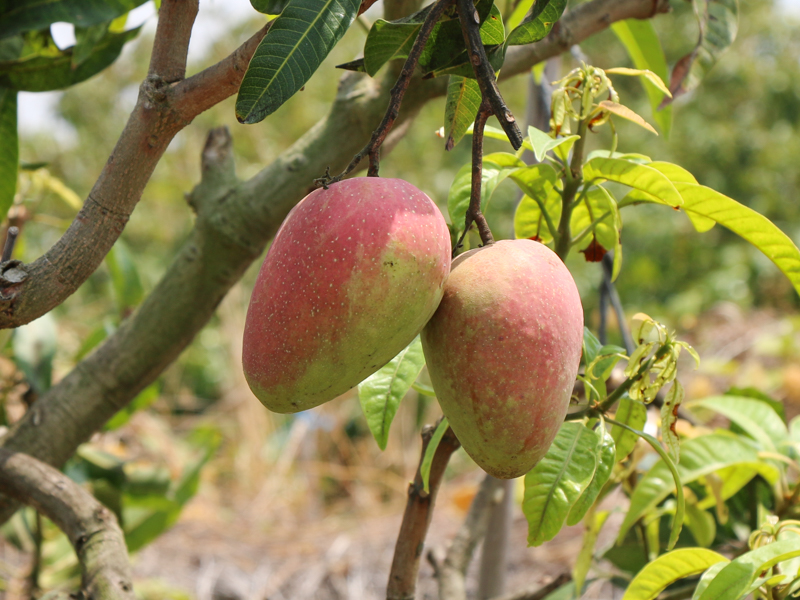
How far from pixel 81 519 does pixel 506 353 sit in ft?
1.51

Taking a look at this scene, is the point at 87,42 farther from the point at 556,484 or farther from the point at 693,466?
the point at 693,466

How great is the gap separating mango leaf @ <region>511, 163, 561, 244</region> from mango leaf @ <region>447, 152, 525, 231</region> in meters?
0.01

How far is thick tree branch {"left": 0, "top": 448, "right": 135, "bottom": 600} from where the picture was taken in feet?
1.78

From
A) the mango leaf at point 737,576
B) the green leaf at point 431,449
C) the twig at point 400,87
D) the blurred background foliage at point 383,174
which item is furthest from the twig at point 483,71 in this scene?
the blurred background foliage at point 383,174

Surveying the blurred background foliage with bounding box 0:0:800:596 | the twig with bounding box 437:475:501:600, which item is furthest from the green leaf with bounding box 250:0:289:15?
the blurred background foliage with bounding box 0:0:800:596

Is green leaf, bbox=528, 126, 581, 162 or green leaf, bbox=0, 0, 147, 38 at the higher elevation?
green leaf, bbox=0, 0, 147, 38

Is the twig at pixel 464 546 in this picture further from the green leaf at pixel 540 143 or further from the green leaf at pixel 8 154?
the green leaf at pixel 8 154

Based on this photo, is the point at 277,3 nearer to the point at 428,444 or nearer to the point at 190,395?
the point at 428,444

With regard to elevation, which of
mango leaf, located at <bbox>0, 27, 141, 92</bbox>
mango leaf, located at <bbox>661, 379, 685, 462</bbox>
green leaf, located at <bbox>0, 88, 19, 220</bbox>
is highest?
mango leaf, located at <bbox>0, 27, 141, 92</bbox>

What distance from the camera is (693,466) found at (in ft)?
2.15

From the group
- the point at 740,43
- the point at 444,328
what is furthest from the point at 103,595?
the point at 740,43

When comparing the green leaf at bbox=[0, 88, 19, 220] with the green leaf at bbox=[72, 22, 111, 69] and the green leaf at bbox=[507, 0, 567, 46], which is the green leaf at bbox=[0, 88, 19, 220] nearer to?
the green leaf at bbox=[72, 22, 111, 69]

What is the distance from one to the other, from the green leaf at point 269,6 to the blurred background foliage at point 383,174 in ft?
2.97

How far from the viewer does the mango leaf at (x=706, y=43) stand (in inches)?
27.9
